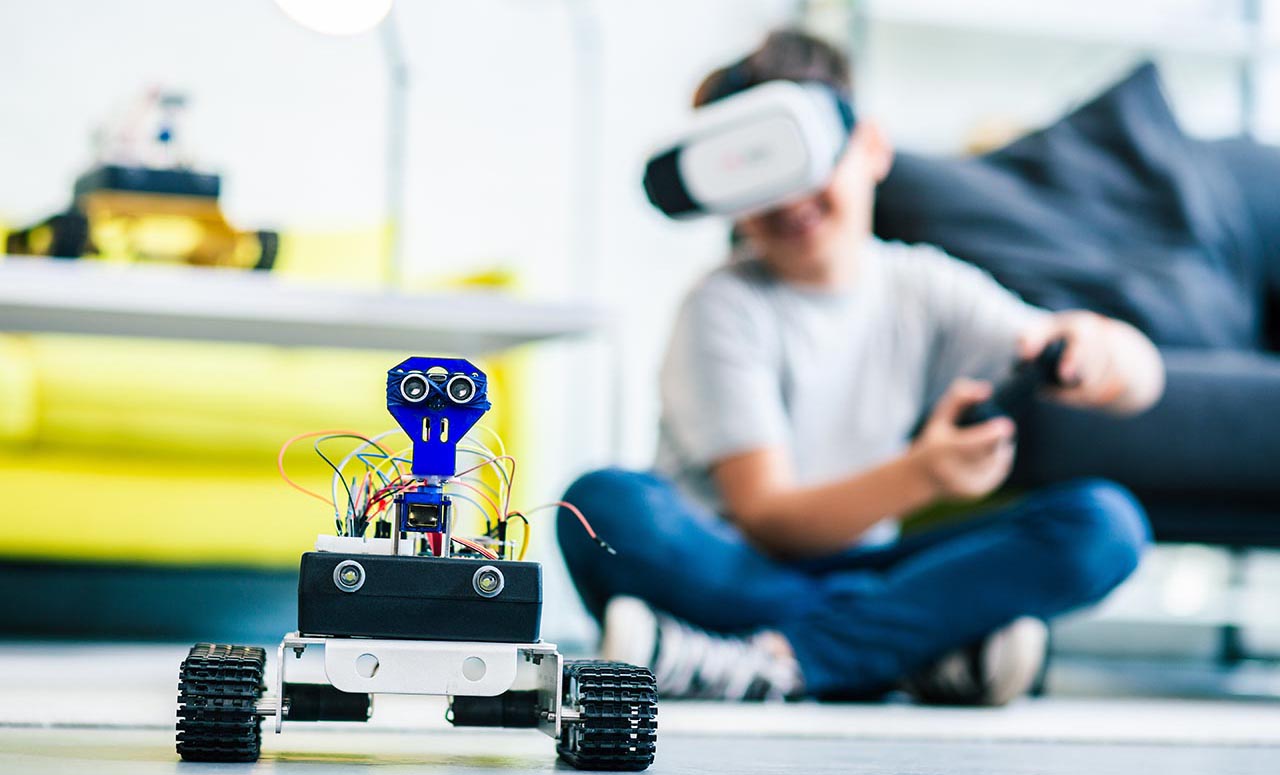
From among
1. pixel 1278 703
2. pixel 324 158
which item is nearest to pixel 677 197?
pixel 1278 703

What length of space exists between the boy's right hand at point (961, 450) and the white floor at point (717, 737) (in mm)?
209

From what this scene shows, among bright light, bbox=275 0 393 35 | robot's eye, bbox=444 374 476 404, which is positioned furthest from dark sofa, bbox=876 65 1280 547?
robot's eye, bbox=444 374 476 404

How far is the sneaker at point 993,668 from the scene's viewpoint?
1.41m

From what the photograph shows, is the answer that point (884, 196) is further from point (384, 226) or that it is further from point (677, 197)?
point (384, 226)

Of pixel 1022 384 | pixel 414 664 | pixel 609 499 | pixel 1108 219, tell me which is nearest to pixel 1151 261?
pixel 1108 219

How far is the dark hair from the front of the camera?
60.9 inches

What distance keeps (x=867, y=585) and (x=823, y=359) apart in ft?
0.85

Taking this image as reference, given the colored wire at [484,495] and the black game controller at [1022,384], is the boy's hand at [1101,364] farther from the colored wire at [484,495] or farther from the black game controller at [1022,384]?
the colored wire at [484,495]

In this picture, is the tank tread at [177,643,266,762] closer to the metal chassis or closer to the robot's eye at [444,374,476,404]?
the metal chassis

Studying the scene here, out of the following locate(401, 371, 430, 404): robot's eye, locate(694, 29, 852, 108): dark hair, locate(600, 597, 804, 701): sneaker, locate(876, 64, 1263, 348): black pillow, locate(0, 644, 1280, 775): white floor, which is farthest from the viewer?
locate(876, 64, 1263, 348): black pillow

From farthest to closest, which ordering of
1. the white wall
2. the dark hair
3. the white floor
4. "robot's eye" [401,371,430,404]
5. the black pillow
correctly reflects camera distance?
the white wall < the black pillow < the dark hair < the white floor < "robot's eye" [401,371,430,404]

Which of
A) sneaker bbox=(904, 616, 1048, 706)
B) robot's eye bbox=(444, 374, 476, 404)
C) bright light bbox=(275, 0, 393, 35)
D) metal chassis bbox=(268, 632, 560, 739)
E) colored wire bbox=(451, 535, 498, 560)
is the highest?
bright light bbox=(275, 0, 393, 35)

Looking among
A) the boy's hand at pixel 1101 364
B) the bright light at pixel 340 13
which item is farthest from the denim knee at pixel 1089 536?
the bright light at pixel 340 13

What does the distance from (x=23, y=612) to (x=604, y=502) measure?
1.08m
